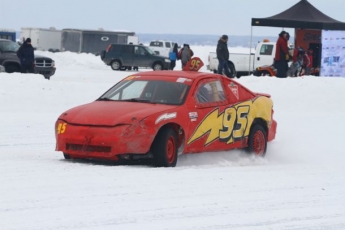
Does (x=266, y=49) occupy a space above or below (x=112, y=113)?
above

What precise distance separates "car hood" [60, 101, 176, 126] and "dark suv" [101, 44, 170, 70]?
1471 inches

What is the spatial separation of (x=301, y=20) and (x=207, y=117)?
79.9ft

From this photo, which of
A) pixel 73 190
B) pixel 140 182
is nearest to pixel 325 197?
pixel 140 182

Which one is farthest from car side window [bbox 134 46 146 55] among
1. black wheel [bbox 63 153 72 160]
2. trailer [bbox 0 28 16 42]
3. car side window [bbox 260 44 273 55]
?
black wheel [bbox 63 153 72 160]

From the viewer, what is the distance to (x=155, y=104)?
11.5 metres

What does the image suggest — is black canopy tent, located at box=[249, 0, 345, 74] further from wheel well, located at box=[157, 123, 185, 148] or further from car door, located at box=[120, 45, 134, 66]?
wheel well, located at box=[157, 123, 185, 148]

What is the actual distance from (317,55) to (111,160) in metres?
27.6

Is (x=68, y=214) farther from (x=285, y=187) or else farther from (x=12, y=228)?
(x=285, y=187)

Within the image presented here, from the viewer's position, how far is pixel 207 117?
38.8 feet

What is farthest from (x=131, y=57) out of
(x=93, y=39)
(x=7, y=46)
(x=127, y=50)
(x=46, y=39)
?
(x=46, y=39)

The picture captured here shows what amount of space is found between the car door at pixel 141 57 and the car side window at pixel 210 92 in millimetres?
36515

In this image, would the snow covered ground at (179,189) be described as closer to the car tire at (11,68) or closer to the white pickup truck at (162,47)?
the car tire at (11,68)

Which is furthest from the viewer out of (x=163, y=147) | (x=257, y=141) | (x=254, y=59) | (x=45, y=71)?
(x=254, y=59)

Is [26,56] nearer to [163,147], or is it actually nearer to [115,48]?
[163,147]
